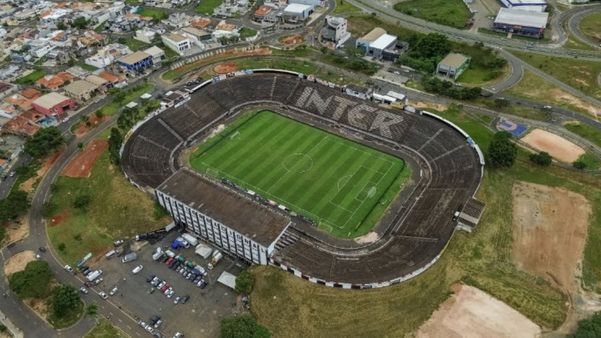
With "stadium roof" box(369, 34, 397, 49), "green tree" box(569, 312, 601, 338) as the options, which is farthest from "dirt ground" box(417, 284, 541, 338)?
"stadium roof" box(369, 34, 397, 49)

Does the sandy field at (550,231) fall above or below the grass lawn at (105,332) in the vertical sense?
above

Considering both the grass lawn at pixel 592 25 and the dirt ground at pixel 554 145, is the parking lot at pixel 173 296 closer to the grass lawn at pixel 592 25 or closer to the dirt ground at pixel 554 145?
the dirt ground at pixel 554 145

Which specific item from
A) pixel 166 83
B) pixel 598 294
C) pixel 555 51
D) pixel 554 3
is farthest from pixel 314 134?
pixel 554 3

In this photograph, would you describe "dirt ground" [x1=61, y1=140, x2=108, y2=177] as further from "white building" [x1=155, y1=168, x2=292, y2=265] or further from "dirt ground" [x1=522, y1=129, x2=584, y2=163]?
"dirt ground" [x1=522, y1=129, x2=584, y2=163]

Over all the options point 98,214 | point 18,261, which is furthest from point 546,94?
point 18,261

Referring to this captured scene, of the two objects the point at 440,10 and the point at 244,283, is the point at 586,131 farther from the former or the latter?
the point at 244,283

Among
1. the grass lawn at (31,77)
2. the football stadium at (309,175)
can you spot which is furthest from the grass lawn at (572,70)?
the grass lawn at (31,77)
